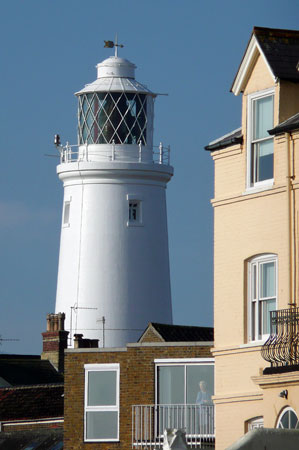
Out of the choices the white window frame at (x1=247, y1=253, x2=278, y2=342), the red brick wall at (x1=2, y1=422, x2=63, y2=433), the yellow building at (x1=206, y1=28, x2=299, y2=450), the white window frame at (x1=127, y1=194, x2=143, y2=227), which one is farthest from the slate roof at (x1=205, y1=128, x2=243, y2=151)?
the white window frame at (x1=127, y1=194, x2=143, y2=227)

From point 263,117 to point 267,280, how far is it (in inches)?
137

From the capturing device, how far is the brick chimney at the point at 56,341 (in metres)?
68.1

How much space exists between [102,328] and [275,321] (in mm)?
35357

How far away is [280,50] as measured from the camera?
34312 mm

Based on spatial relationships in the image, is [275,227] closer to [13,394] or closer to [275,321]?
[275,321]

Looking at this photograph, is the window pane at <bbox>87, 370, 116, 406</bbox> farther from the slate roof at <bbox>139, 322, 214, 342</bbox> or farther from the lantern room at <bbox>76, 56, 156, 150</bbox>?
A: the lantern room at <bbox>76, 56, 156, 150</bbox>

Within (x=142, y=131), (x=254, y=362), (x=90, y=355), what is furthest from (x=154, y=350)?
(x=142, y=131)

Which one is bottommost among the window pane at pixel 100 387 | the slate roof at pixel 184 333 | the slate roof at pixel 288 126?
the window pane at pixel 100 387

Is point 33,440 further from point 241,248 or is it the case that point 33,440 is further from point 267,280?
point 267,280

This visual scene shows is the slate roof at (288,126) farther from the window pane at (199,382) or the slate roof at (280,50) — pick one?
the window pane at (199,382)

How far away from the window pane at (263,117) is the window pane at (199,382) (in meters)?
8.94

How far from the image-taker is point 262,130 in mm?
34250

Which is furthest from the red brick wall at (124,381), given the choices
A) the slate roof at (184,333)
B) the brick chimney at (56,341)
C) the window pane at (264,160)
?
the brick chimney at (56,341)

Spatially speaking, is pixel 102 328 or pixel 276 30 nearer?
pixel 276 30
